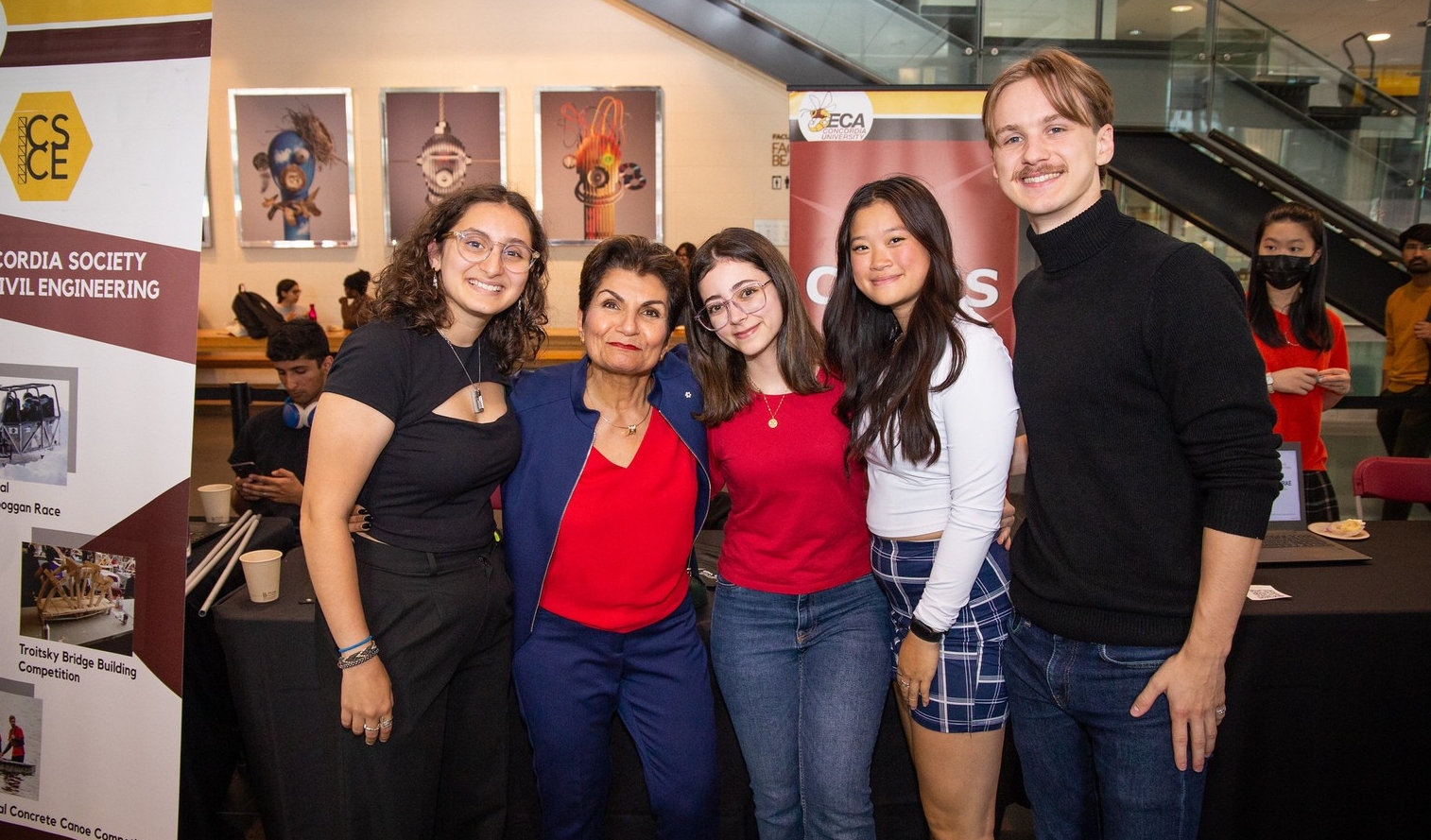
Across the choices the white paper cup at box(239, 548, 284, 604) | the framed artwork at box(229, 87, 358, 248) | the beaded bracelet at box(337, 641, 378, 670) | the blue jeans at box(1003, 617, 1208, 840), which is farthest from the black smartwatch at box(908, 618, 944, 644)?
the framed artwork at box(229, 87, 358, 248)

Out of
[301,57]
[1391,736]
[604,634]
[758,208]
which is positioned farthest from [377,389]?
[301,57]

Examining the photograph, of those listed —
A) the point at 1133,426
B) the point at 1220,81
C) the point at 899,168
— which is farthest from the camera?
the point at 1220,81

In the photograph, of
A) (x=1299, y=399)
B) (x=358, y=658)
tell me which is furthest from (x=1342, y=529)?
(x=358, y=658)

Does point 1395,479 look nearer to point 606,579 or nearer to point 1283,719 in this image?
point 1283,719

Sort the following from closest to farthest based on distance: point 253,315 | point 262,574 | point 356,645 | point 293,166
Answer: point 356,645 < point 262,574 < point 253,315 < point 293,166

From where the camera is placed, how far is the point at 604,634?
1847 mm

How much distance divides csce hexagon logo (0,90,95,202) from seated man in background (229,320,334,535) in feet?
5.27

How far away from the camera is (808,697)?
179 centimetres

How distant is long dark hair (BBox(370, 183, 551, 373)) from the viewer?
1772 mm

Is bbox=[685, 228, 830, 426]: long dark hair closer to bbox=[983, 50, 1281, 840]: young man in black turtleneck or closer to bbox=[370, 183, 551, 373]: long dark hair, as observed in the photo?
bbox=[370, 183, 551, 373]: long dark hair

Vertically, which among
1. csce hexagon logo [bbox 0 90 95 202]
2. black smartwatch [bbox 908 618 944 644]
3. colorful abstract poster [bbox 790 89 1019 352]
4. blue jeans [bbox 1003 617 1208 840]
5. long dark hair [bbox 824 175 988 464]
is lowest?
blue jeans [bbox 1003 617 1208 840]

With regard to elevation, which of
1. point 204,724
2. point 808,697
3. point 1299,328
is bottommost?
point 204,724

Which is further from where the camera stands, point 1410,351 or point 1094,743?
point 1410,351

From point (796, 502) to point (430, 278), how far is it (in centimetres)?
93
